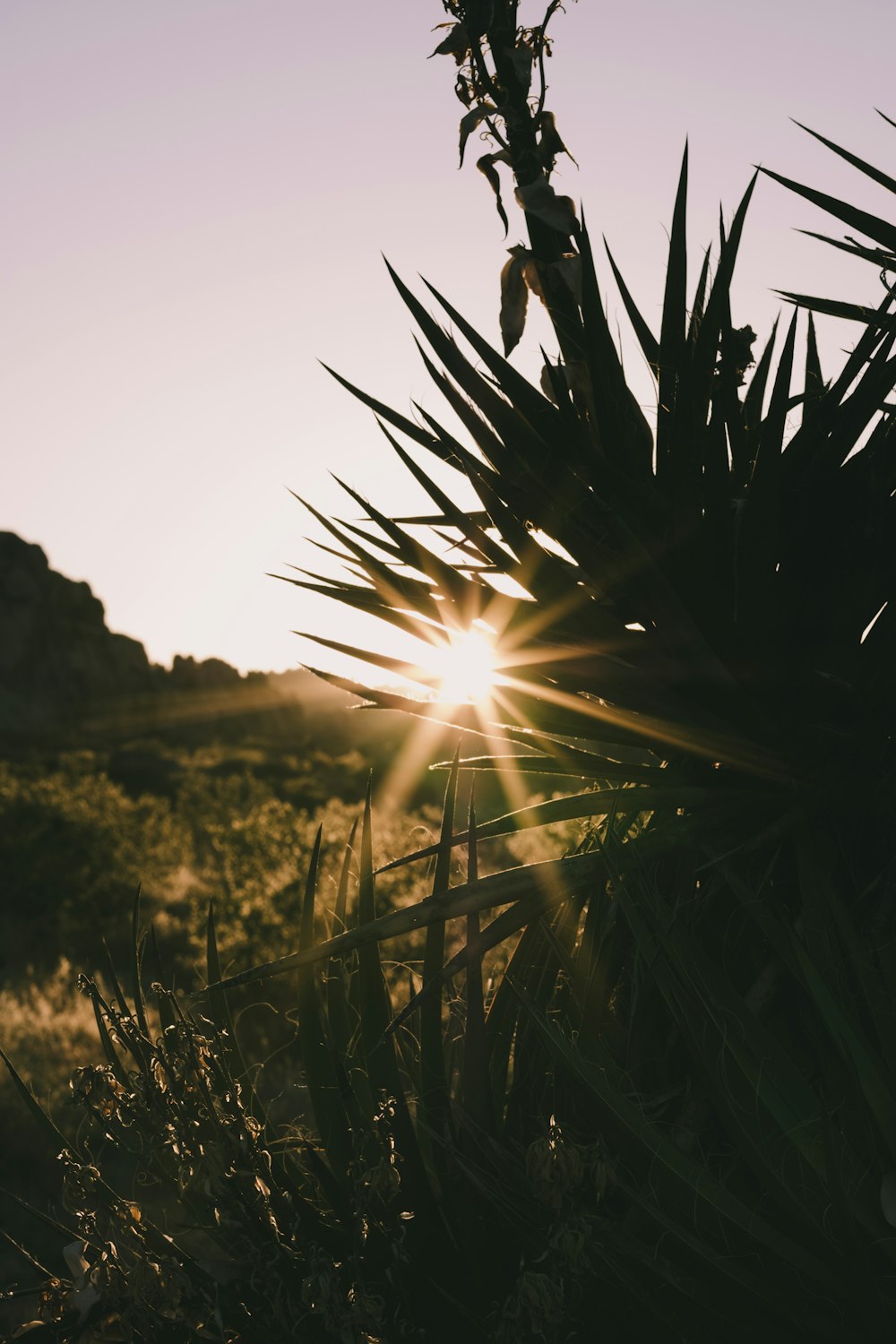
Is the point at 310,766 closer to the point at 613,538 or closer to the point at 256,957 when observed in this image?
the point at 256,957

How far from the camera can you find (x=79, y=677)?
2109 inches

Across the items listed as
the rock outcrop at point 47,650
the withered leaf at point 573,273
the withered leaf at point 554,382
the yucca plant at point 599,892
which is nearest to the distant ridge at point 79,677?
the rock outcrop at point 47,650

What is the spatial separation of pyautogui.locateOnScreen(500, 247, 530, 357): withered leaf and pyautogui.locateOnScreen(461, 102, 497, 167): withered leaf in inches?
11.0

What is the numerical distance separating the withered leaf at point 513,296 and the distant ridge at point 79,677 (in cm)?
4599

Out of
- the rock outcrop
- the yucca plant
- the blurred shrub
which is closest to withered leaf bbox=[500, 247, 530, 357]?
the yucca plant

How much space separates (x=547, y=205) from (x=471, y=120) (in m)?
0.29

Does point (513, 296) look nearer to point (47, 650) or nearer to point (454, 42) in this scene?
point (454, 42)

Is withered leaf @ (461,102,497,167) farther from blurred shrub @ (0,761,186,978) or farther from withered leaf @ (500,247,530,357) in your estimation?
blurred shrub @ (0,761,186,978)

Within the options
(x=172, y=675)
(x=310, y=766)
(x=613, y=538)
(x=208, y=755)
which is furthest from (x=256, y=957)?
(x=172, y=675)

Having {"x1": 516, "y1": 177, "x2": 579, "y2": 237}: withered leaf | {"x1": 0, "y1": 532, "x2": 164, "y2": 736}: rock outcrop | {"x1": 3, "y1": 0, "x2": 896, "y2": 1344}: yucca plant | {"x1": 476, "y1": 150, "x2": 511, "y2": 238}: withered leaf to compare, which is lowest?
{"x1": 3, "y1": 0, "x2": 896, "y2": 1344}: yucca plant

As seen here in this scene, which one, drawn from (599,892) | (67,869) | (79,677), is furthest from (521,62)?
(79,677)

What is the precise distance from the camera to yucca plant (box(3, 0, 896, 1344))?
2062 millimetres

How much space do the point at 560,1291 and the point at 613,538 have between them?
155 cm

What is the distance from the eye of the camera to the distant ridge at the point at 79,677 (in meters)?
50.3
